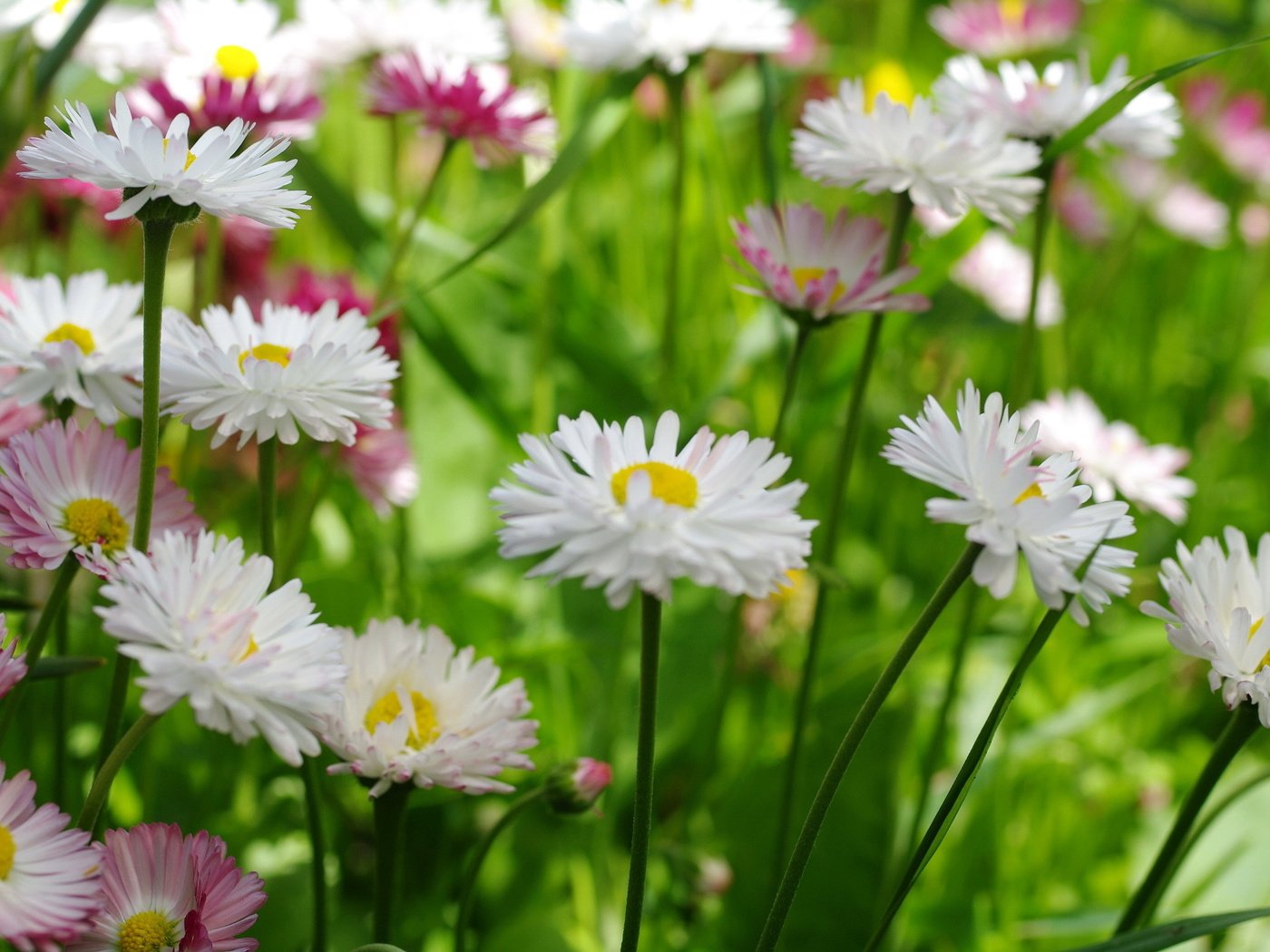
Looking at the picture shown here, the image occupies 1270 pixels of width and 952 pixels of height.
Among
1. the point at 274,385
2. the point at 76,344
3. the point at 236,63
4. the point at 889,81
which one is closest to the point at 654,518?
the point at 274,385

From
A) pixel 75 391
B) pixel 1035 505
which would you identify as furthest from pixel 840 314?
pixel 75 391

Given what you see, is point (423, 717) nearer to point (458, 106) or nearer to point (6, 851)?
point (6, 851)

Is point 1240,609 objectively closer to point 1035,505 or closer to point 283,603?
point 1035,505

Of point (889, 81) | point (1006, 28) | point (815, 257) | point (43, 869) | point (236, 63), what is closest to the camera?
point (43, 869)

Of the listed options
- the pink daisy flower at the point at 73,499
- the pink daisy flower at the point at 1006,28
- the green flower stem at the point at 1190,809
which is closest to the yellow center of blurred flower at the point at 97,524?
the pink daisy flower at the point at 73,499

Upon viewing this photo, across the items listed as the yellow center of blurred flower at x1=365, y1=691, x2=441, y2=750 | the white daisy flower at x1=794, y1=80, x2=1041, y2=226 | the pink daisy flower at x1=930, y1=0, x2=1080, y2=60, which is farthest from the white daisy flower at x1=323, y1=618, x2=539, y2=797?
the pink daisy flower at x1=930, y1=0, x2=1080, y2=60

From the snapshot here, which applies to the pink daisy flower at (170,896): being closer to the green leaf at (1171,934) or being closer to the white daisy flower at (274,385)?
the white daisy flower at (274,385)
